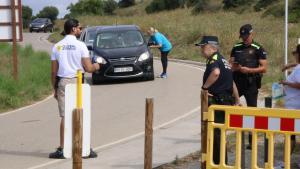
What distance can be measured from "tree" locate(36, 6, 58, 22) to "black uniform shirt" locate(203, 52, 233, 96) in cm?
11408

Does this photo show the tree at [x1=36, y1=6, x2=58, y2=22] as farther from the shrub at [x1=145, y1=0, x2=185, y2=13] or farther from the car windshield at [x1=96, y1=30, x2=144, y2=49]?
the car windshield at [x1=96, y1=30, x2=144, y2=49]

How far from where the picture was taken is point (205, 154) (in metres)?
7.80

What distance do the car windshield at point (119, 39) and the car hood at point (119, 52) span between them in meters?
0.36

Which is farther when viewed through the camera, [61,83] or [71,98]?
[61,83]

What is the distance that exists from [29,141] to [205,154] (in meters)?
4.81

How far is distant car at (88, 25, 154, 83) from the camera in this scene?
20.6m

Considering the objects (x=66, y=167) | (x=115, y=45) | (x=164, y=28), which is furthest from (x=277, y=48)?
(x=66, y=167)

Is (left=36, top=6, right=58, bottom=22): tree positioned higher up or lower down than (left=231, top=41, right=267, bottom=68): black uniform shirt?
higher up

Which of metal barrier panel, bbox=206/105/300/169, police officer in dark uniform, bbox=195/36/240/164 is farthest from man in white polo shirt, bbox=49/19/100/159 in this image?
metal barrier panel, bbox=206/105/300/169

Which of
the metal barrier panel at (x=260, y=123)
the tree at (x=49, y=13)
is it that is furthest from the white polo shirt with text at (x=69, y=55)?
the tree at (x=49, y=13)

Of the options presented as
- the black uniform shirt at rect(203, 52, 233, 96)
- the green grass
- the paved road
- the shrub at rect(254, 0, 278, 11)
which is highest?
the shrub at rect(254, 0, 278, 11)

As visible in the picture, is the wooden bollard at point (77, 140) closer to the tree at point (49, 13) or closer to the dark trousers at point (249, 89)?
the dark trousers at point (249, 89)

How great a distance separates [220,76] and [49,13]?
11555cm

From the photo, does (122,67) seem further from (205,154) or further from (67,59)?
(205,154)
